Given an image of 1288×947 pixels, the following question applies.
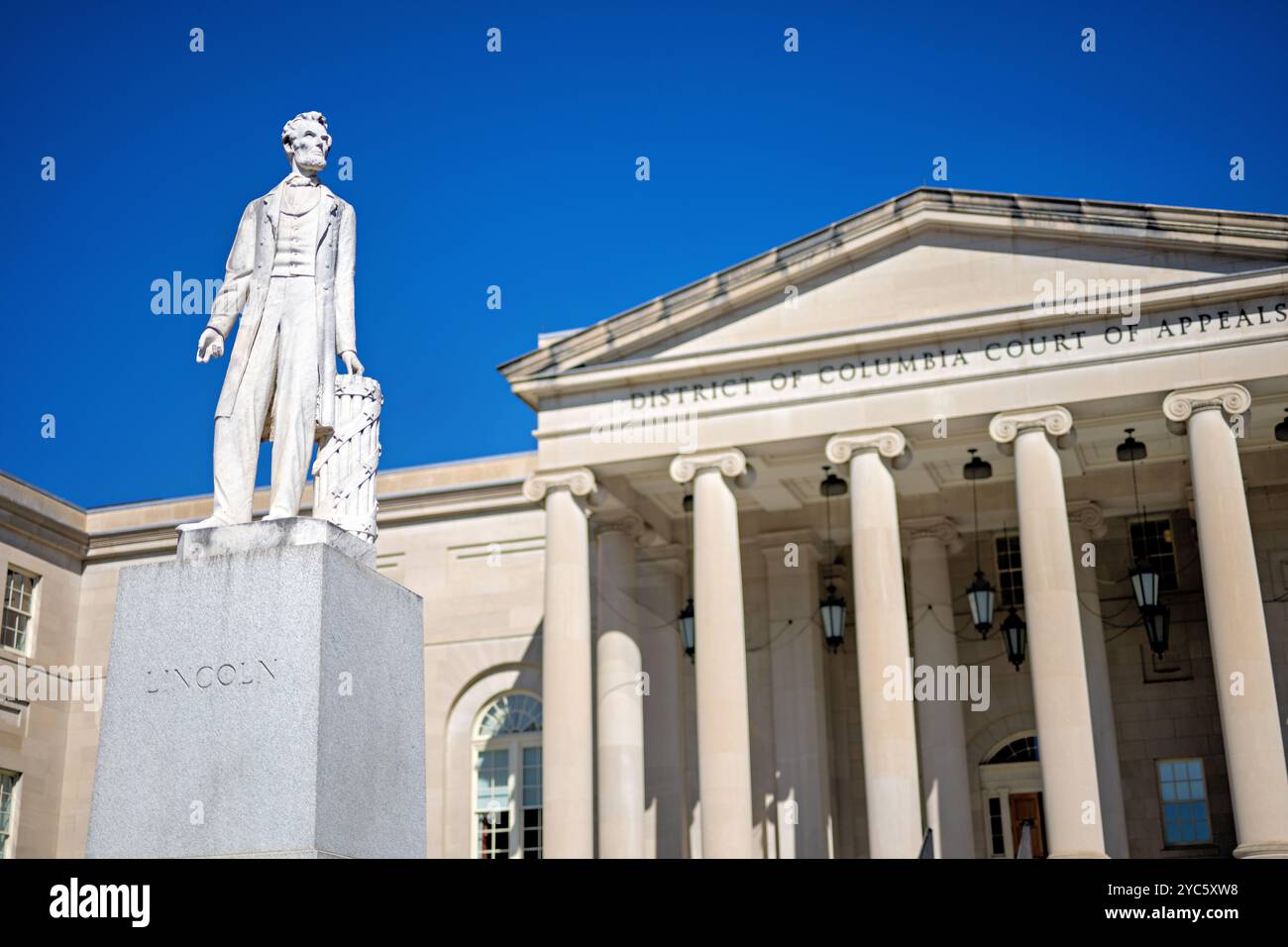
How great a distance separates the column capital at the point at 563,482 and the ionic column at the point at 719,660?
1653mm

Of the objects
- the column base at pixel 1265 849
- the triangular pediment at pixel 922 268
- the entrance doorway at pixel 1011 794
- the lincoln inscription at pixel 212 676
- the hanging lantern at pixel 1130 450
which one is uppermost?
the triangular pediment at pixel 922 268

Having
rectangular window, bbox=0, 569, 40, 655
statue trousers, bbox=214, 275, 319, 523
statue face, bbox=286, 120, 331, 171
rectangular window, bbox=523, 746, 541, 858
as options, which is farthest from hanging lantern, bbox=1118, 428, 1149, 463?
rectangular window, bbox=0, 569, 40, 655

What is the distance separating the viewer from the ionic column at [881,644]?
24891 mm

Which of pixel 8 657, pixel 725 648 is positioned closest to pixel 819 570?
pixel 725 648

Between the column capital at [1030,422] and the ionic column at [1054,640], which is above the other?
the column capital at [1030,422]

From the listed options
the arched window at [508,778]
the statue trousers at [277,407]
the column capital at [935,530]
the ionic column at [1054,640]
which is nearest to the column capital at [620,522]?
the column capital at [935,530]

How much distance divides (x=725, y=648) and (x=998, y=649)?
8.39 m

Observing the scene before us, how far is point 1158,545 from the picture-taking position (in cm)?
3186

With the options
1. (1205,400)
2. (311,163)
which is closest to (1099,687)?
(1205,400)

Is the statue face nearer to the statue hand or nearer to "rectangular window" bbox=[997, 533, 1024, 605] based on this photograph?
the statue hand

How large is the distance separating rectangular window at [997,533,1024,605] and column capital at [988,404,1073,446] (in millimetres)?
6862

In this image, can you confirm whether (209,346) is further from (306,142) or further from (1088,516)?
(1088,516)

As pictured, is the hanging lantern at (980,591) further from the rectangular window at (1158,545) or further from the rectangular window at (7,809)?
the rectangular window at (7,809)
